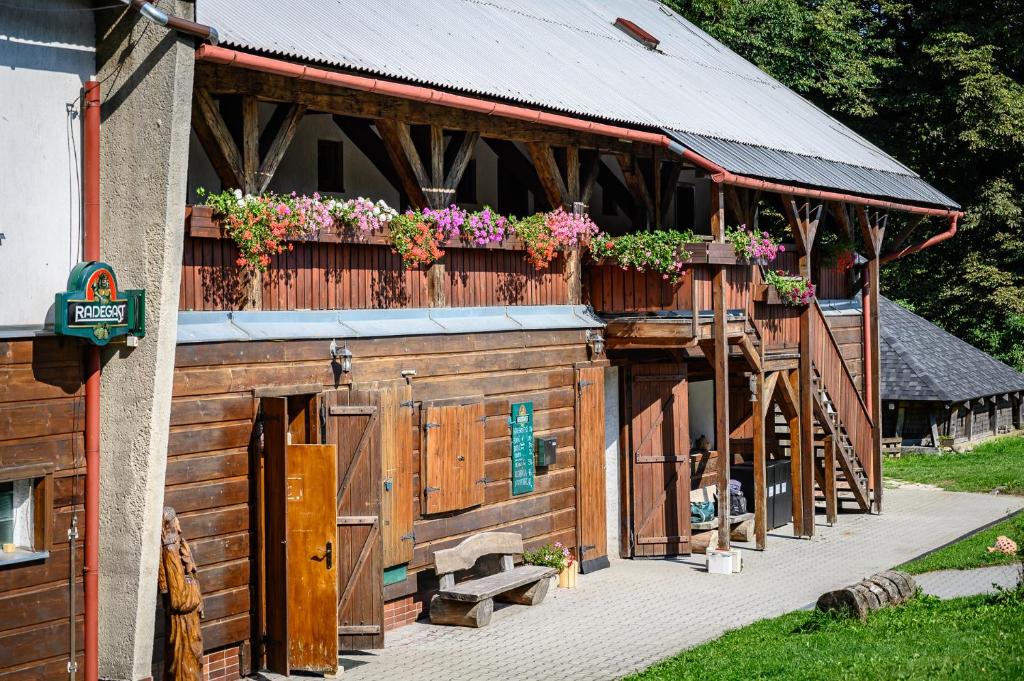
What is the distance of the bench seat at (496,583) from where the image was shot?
14.5m

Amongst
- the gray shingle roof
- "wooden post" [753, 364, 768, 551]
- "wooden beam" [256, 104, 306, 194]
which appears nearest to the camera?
"wooden beam" [256, 104, 306, 194]

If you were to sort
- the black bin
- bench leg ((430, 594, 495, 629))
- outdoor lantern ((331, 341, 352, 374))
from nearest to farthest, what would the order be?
outdoor lantern ((331, 341, 352, 374)) → bench leg ((430, 594, 495, 629)) → the black bin

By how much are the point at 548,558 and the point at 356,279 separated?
457 cm

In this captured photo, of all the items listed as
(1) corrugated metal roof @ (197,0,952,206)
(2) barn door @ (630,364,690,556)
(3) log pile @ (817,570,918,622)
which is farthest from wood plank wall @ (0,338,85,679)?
(2) barn door @ (630,364,690,556)

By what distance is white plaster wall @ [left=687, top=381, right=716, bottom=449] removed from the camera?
2288 centimetres

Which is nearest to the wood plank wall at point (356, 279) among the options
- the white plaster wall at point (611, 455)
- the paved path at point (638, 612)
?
the white plaster wall at point (611, 455)

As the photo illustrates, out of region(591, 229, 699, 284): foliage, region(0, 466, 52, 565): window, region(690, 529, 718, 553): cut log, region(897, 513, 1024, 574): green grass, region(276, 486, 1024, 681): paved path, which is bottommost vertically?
region(276, 486, 1024, 681): paved path

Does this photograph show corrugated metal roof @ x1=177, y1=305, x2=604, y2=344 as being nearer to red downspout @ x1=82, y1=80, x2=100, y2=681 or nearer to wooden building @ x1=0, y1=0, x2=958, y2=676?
wooden building @ x1=0, y1=0, x2=958, y2=676

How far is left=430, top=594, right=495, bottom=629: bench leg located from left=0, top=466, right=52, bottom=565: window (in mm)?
5261

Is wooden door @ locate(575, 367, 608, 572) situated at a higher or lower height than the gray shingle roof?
lower

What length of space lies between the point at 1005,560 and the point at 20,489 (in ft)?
40.9

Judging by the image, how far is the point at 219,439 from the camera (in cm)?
1210

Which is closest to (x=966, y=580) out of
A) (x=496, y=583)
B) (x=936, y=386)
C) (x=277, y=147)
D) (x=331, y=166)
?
(x=496, y=583)

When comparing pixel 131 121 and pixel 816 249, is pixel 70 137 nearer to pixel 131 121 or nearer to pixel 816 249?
pixel 131 121
